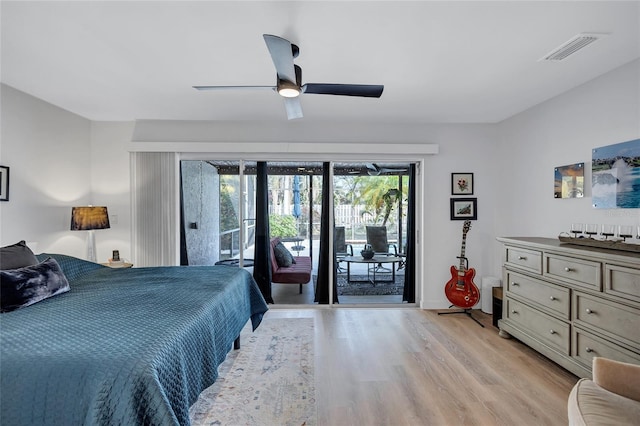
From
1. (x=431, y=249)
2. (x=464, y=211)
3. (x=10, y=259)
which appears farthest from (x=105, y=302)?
(x=464, y=211)

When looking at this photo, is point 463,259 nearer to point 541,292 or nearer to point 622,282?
point 541,292

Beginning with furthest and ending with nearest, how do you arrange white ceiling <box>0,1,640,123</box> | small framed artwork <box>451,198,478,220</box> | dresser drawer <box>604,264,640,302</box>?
1. small framed artwork <box>451,198,478,220</box>
2. dresser drawer <box>604,264,640,302</box>
3. white ceiling <box>0,1,640,123</box>

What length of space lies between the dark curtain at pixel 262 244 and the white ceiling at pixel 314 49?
4.06 ft

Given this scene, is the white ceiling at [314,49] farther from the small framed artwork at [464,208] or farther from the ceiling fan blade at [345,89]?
the small framed artwork at [464,208]

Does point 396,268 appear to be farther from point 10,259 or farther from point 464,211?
point 10,259

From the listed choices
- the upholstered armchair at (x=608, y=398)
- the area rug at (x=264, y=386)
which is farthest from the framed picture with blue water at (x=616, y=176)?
the area rug at (x=264, y=386)

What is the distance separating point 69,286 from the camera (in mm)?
2377

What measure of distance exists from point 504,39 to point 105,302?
3.18 metres

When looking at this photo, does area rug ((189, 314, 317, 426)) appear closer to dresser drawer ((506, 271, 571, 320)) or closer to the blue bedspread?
the blue bedspread

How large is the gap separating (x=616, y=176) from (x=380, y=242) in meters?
2.62

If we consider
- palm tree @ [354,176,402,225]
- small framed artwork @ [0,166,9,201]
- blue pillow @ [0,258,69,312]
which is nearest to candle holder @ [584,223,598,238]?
palm tree @ [354,176,402,225]

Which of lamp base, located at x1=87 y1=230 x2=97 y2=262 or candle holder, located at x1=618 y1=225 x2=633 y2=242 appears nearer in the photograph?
candle holder, located at x1=618 y1=225 x2=633 y2=242

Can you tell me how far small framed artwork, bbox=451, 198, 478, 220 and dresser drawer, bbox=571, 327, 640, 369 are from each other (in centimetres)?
198

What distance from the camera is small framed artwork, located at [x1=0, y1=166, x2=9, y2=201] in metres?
2.83
